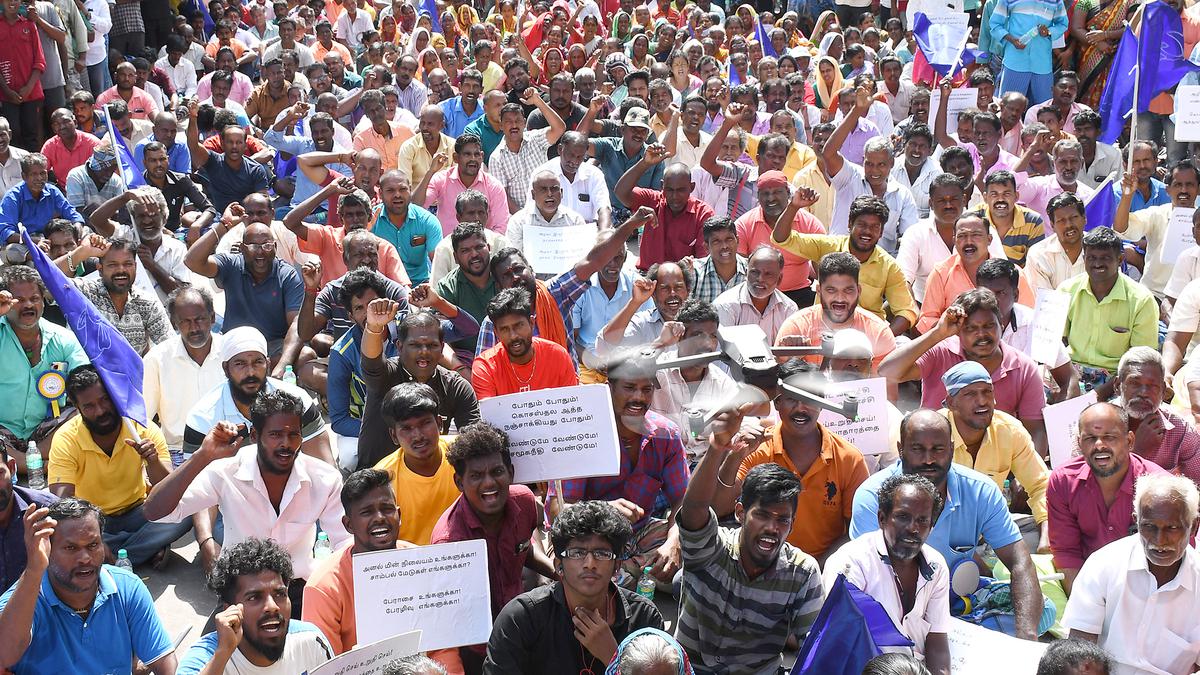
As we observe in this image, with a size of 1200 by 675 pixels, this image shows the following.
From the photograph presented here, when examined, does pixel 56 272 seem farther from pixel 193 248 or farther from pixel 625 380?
pixel 625 380

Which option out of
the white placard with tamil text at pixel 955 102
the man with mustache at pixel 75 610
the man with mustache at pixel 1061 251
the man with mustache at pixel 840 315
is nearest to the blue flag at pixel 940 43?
the white placard with tamil text at pixel 955 102

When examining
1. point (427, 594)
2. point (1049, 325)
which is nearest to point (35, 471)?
point (427, 594)

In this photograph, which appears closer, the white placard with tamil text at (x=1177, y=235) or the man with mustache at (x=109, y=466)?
the man with mustache at (x=109, y=466)

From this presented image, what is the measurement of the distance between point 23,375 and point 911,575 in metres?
4.69

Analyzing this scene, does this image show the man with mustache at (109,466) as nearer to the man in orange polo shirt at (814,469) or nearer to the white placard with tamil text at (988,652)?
the man in orange polo shirt at (814,469)

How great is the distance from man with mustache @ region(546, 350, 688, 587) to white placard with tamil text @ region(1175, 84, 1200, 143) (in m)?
5.98

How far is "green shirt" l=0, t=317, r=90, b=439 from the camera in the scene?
6793mm

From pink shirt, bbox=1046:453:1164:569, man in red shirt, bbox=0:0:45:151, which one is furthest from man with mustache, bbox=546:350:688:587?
man in red shirt, bbox=0:0:45:151

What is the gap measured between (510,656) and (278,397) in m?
1.63

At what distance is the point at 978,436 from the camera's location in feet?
18.8

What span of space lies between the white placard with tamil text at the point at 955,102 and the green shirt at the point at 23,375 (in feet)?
24.7

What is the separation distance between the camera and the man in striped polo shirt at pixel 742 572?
4.39m

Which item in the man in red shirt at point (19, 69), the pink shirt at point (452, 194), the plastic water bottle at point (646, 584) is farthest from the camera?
the man in red shirt at point (19, 69)

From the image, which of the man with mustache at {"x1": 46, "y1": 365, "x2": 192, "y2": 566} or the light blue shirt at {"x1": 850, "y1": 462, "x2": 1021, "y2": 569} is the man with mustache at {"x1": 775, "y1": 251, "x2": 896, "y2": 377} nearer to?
the light blue shirt at {"x1": 850, "y1": 462, "x2": 1021, "y2": 569}
